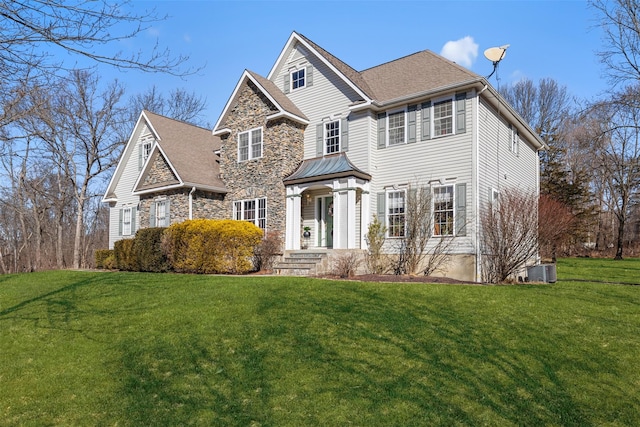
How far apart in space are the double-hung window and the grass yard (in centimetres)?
733

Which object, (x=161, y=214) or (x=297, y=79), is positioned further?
(x=161, y=214)

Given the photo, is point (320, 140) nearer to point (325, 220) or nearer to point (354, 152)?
point (354, 152)

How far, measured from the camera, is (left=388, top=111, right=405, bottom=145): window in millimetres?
15430

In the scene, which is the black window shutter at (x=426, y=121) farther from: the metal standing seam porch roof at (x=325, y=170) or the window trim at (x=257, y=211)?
the window trim at (x=257, y=211)

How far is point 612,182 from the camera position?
116ft

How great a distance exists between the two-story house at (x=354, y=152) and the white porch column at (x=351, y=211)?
35 millimetres

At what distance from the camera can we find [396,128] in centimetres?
1554

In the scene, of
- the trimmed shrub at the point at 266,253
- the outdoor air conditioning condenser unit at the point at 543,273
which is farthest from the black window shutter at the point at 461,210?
the trimmed shrub at the point at 266,253

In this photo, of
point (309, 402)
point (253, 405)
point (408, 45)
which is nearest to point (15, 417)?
point (253, 405)

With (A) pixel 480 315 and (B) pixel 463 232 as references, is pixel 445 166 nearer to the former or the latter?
(B) pixel 463 232

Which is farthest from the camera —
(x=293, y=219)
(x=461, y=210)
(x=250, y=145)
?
(x=250, y=145)

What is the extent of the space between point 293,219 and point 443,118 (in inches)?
258

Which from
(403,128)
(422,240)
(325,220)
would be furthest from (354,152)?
(422,240)

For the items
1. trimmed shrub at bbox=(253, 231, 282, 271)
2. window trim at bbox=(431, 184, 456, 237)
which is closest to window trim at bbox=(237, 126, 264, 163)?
trimmed shrub at bbox=(253, 231, 282, 271)
